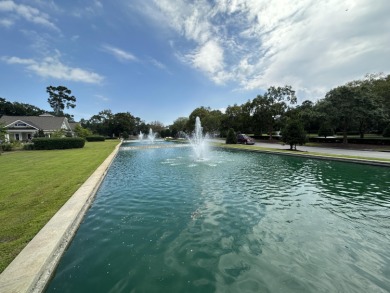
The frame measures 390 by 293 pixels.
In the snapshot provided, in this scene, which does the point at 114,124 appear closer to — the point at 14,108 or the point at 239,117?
the point at 14,108

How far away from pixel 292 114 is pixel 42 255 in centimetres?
4355

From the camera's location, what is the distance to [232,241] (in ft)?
16.9

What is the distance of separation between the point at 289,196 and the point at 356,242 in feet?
11.3

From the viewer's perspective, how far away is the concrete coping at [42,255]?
3244mm

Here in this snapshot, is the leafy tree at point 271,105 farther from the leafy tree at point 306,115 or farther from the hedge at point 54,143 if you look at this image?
the hedge at point 54,143

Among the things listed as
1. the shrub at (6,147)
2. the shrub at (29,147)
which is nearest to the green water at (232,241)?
the shrub at (29,147)

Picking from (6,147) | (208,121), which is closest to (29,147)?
(6,147)

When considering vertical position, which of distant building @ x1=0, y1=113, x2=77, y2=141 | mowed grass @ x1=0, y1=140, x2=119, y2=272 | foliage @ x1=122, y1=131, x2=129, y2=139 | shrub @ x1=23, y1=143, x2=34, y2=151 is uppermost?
distant building @ x1=0, y1=113, x2=77, y2=141

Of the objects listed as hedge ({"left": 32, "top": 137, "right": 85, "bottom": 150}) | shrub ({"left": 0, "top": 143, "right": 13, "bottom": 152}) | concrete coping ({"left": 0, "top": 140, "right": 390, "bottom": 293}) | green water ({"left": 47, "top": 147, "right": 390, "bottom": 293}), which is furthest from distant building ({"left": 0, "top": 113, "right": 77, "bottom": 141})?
green water ({"left": 47, "top": 147, "right": 390, "bottom": 293})

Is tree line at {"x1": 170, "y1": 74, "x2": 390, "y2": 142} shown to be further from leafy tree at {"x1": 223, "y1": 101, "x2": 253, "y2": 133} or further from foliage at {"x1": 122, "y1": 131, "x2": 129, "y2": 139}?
foliage at {"x1": 122, "y1": 131, "x2": 129, "y2": 139}

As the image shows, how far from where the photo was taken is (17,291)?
300cm

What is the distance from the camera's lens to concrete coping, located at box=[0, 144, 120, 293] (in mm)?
3244

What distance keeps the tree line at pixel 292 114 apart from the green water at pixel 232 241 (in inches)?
724

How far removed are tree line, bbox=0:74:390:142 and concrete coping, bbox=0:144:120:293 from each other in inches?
920
